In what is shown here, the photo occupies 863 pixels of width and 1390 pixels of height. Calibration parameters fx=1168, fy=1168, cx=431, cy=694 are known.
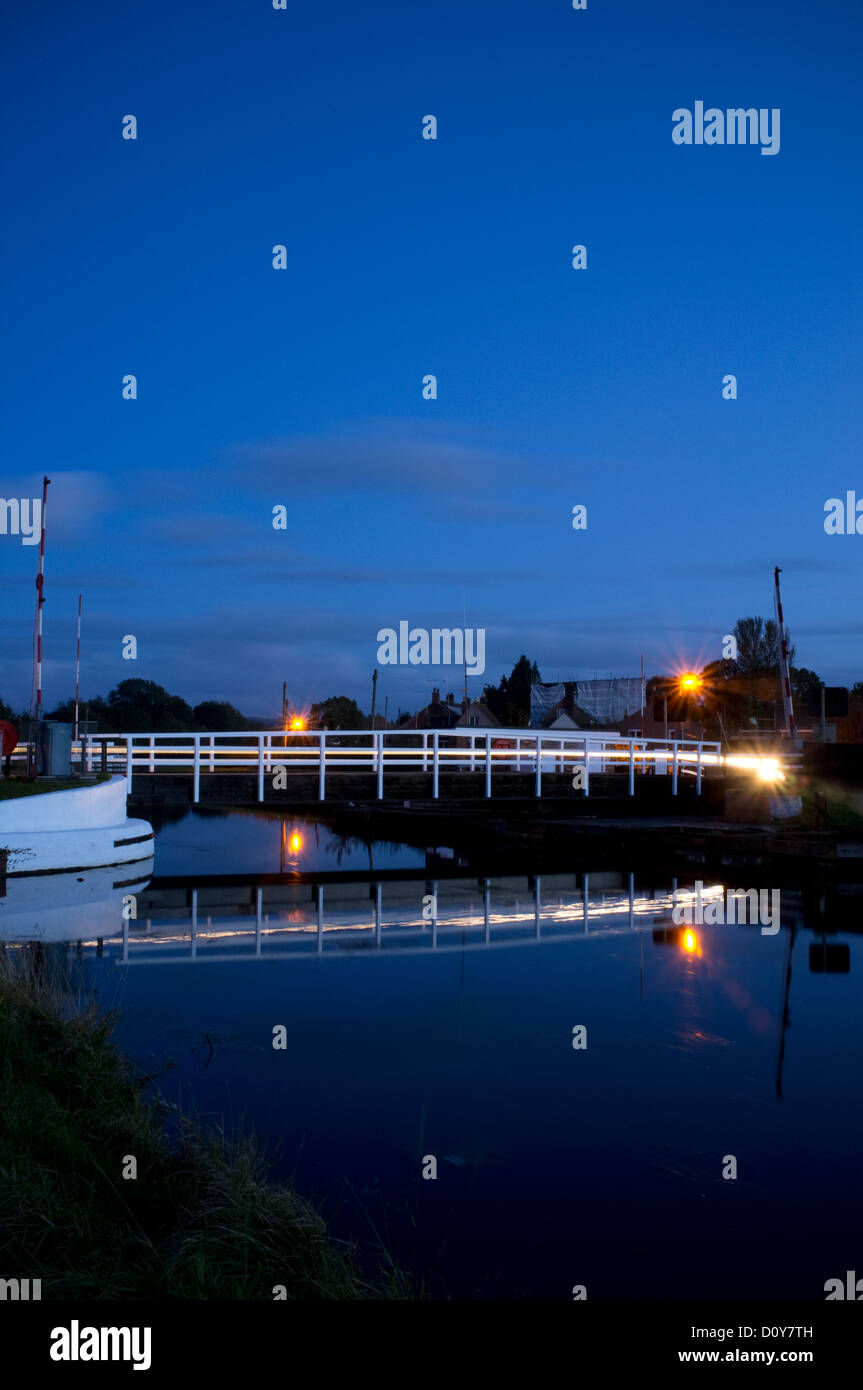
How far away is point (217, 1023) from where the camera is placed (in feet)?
34.4

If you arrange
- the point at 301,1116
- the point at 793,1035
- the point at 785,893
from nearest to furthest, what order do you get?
the point at 301,1116 → the point at 793,1035 → the point at 785,893

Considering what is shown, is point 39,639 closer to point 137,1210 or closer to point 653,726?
point 137,1210

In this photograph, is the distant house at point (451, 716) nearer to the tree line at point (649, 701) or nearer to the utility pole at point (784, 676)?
the tree line at point (649, 701)

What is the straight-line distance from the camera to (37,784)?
60.4 feet

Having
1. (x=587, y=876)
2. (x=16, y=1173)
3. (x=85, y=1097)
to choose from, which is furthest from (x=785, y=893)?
(x=16, y=1173)

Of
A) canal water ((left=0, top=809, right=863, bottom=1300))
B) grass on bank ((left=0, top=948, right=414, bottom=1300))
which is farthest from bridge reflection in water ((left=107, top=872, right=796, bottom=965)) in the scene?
grass on bank ((left=0, top=948, right=414, bottom=1300))

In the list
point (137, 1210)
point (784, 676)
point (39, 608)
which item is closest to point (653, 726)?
point (784, 676)

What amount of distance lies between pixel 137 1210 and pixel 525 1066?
4.20 m

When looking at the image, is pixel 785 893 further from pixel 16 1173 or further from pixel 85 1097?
pixel 16 1173

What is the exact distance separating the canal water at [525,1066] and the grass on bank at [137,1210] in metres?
0.52

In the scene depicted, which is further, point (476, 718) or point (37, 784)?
point (476, 718)

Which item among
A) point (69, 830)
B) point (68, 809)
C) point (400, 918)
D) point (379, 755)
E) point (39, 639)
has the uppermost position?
point (39, 639)

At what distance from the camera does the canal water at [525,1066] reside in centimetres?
604

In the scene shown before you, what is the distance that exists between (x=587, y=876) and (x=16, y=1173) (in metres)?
16.6
